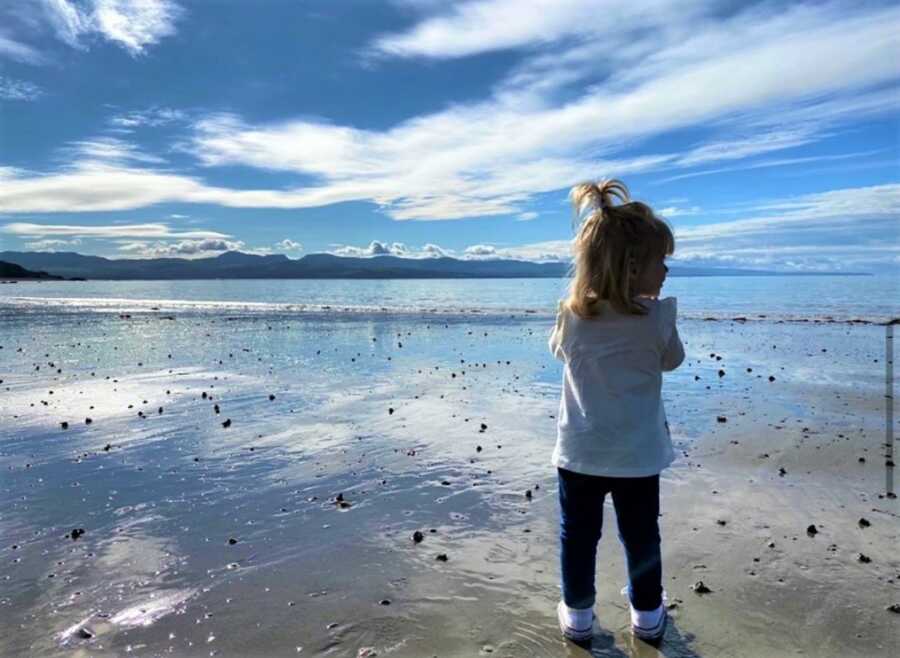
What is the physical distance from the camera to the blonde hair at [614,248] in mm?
4277

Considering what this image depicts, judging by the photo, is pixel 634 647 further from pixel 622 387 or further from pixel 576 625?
pixel 622 387

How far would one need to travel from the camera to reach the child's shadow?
441 cm

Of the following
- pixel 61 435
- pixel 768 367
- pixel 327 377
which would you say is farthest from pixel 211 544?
pixel 768 367

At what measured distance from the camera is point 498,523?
6.69 metres

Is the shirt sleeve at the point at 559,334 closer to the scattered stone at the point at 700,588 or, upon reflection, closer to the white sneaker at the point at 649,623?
the white sneaker at the point at 649,623

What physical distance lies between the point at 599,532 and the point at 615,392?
108 cm

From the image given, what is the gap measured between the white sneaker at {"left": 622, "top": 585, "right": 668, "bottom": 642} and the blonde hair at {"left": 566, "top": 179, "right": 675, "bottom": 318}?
2.12 meters

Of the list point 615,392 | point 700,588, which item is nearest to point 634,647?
point 700,588

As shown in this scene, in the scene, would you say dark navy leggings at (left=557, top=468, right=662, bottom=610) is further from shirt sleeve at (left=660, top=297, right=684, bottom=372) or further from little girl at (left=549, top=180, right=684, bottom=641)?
shirt sleeve at (left=660, top=297, right=684, bottom=372)

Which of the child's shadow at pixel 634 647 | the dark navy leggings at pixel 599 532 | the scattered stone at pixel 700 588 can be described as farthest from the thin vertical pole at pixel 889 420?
the dark navy leggings at pixel 599 532

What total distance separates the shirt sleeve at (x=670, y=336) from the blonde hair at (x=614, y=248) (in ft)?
0.50

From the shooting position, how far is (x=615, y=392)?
4.44 meters

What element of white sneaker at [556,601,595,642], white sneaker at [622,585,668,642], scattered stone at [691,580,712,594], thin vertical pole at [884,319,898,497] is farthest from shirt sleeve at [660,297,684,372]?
thin vertical pole at [884,319,898,497]

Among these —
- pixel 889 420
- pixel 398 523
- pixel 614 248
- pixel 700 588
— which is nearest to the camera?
pixel 614 248
